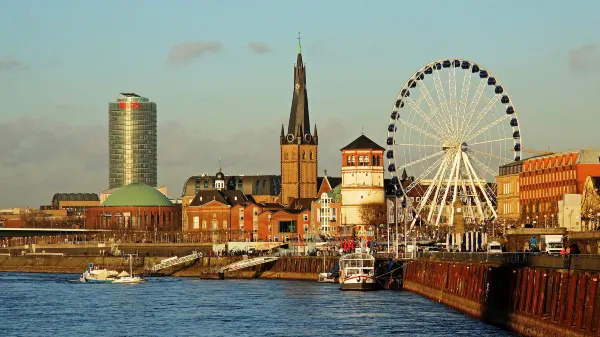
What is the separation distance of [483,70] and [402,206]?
902 inches

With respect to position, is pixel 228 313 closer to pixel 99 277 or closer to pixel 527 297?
pixel 527 297

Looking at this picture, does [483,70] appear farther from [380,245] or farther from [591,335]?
[591,335]

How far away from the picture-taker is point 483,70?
484ft

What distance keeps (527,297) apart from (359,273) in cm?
6425

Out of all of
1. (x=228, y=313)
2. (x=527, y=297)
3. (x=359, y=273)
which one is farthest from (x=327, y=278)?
(x=527, y=297)

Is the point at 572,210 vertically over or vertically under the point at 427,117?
under

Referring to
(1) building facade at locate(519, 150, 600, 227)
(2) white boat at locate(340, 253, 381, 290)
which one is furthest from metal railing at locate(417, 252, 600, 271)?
(1) building facade at locate(519, 150, 600, 227)

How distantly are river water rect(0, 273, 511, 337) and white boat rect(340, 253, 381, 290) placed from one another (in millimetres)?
2296

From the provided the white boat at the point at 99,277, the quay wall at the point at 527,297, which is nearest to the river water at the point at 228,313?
the quay wall at the point at 527,297

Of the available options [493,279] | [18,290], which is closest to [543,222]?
[18,290]

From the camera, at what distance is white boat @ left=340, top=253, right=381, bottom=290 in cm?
13175

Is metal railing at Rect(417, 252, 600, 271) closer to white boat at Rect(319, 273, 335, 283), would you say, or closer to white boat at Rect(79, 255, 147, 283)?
white boat at Rect(319, 273, 335, 283)

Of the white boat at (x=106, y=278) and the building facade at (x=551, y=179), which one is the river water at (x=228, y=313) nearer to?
the white boat at (x=106, y=278)

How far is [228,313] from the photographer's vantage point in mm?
102188
